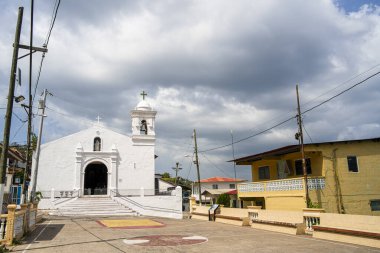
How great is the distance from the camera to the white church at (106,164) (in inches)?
1346

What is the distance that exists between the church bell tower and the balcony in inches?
535

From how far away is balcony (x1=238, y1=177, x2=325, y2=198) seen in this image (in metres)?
20.9

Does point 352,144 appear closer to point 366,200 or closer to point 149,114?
point 366,200

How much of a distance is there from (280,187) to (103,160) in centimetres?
2028

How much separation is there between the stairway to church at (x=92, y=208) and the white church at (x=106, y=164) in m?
2.07

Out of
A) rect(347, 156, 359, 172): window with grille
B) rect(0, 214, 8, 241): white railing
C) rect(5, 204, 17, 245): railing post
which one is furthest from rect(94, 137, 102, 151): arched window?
rect(5, 204, 17, 245): railing post

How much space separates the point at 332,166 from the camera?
22.0 meters

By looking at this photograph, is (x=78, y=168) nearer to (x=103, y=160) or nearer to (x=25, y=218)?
(x=103, y=160)

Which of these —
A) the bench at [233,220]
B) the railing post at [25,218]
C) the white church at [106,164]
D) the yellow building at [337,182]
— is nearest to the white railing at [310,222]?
the bench at [233,220]

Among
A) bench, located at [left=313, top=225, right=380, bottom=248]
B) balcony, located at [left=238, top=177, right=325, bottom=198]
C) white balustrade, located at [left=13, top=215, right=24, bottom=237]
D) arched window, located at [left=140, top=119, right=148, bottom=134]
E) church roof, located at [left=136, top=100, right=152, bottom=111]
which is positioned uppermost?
church roof, located at [left=136, top=100, right=152, bottom=111]

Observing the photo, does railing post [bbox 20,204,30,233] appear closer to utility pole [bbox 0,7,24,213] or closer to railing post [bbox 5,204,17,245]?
railing post [bbox 5,204,17,245]

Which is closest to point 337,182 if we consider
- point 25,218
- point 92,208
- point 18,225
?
point 25,218

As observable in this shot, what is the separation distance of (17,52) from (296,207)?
56.1ft

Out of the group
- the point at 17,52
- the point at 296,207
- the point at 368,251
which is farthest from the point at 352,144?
the point at 17,52
